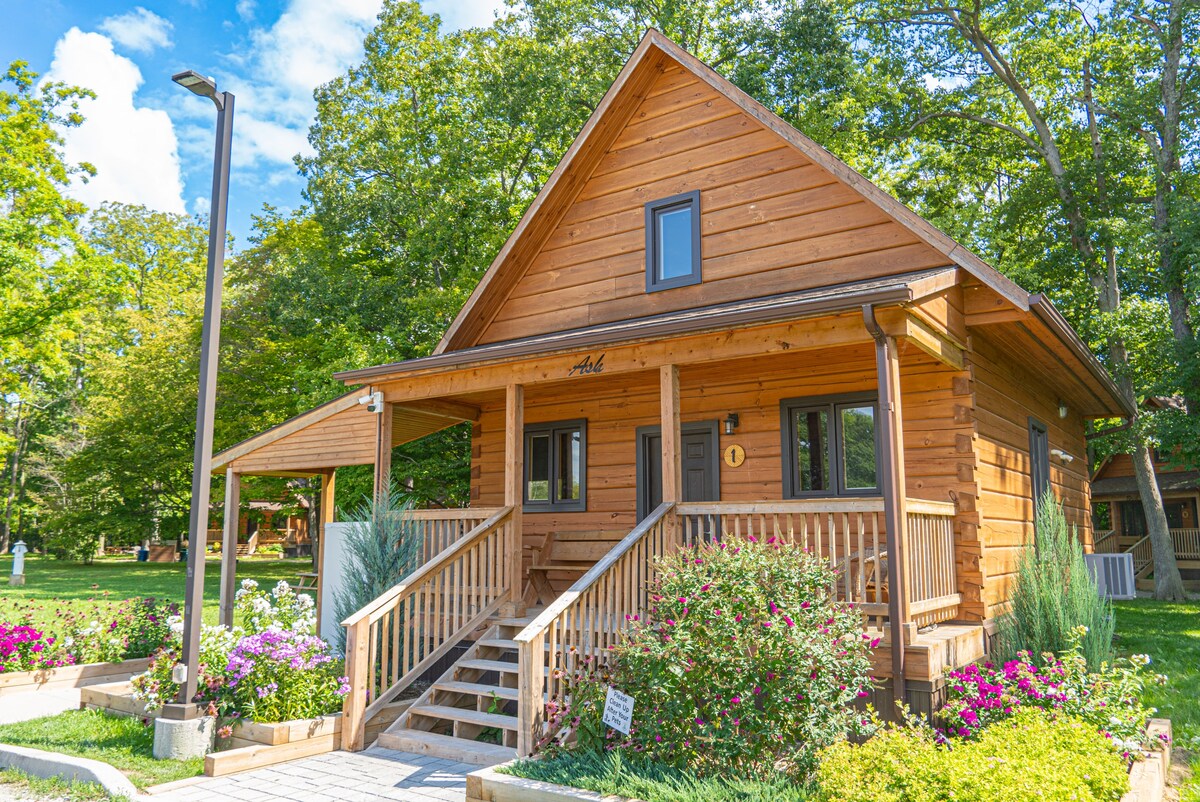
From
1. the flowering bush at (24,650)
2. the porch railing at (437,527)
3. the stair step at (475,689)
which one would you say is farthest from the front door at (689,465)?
the flowering bush at (24,650)

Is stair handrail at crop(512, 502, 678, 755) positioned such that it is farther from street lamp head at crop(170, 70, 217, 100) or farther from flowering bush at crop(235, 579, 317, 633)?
street lamp head at crop(170, 70, 217, 100)

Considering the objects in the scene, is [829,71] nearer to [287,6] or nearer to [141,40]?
[287,6]

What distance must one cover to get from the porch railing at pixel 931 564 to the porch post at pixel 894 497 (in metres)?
0.17

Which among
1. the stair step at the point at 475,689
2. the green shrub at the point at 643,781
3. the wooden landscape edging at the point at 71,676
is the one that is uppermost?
the stair step at the point at 475,689

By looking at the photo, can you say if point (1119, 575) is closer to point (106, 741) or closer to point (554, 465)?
point (554, 465)

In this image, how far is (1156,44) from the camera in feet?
75.3

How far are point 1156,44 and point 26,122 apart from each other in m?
31.9

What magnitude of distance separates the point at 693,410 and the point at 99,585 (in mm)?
20777

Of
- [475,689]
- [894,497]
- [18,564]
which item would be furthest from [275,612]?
[18,564]

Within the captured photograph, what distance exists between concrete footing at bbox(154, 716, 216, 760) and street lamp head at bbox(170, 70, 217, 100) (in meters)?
5.54

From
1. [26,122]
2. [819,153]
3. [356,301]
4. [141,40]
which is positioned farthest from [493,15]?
[819,153]

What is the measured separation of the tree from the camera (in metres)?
21.8

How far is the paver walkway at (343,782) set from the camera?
6.34m

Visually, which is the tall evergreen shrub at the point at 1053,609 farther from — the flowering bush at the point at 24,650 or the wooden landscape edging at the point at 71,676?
the flowering bush at the point at 24,650
